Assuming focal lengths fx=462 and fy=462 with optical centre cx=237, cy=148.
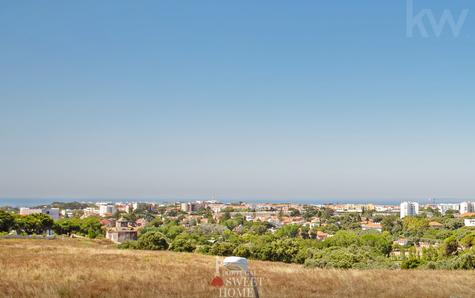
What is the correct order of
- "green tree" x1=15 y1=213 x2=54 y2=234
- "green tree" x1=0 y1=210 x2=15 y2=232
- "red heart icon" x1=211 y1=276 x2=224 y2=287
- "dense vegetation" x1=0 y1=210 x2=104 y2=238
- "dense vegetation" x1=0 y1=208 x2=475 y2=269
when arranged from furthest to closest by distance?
"green tree" x1=15 y1=213 x2=54 y2=234 → "dense vegetation" x1=0 y1=210 x2=104 y2=238 → "green tree" x1=0 y1=210 x2=15 y2=232 → "dense vegetation" x1=0 y1=208 x2=475 y2=269 → "red heart icon" x1=211 y1=276 x2=224 y2=287

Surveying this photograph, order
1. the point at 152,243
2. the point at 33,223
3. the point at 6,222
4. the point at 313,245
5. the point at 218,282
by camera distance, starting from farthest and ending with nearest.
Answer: the point at 313,245, the point at 33,223, the point at 6,222, the point at 152,243, the point at 218,282

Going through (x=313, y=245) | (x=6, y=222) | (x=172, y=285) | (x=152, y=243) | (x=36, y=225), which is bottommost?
(x=313, y=245)

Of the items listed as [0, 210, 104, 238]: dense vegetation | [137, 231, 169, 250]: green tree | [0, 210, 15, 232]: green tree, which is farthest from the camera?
[0, 210, 104, 238]: dense vegetation

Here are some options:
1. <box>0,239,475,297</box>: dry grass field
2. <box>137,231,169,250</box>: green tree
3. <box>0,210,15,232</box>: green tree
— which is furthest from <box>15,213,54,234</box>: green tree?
<box>0,239,475,297</box>: dry grass field

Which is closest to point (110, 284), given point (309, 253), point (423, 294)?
point (423, 294)

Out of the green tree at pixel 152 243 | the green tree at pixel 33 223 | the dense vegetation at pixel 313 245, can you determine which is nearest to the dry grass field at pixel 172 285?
the dense vegetation at pixel 313 245

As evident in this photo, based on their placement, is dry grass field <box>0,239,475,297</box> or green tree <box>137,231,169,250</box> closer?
dry grass field <box>0,239,475,297</box>

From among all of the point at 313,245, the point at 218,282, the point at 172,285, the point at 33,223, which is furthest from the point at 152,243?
the point at 33,223

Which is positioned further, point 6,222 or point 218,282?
point 6,222

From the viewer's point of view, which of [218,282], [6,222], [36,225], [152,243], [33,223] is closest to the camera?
[218,282]

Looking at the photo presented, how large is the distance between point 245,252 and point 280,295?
21191 mm

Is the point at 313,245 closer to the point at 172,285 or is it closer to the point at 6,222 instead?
the point at 6,222

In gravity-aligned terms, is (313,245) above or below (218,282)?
below

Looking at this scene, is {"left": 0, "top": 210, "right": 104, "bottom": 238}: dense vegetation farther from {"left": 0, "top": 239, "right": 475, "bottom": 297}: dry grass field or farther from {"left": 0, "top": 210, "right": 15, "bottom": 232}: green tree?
{"left": 0, "top": 239, "right": 475, "bottom": 297}: dry grass field
